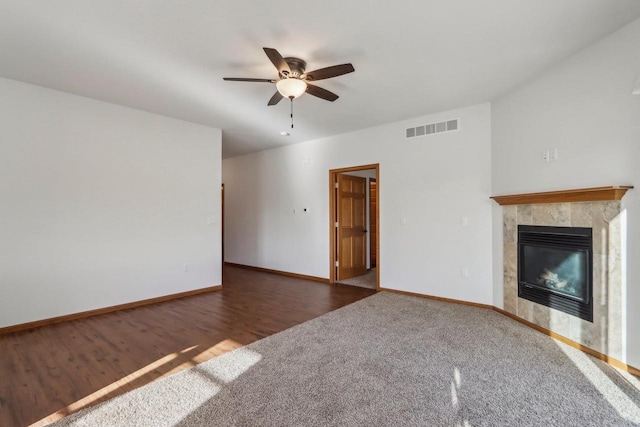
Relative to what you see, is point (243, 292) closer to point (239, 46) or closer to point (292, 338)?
point (292, 338)

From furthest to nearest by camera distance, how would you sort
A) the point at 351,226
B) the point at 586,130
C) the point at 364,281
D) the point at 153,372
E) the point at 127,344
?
the point at 351,226, the point at 364,281, the point at 127,344, the point at 586,130, the point at 153,372

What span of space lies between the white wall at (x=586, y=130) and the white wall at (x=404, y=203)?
0.50 m

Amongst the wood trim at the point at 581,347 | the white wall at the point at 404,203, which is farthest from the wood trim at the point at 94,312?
the wood trim at the point at 581,347

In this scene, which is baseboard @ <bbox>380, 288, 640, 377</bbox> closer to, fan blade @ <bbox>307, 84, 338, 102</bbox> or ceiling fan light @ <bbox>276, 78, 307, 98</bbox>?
fan blade @ <bbox>307, 84, 338, 102</bbox>

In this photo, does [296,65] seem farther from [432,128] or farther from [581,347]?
[581,347]

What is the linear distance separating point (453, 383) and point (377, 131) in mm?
3897

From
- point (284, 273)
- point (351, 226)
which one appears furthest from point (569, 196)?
point (284, 273)

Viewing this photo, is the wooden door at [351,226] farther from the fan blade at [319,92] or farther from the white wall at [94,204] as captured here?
the fan blade at [319,92]

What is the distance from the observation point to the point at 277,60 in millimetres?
2420

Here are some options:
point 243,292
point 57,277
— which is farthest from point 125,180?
point 243,292

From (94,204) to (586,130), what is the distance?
5597mm

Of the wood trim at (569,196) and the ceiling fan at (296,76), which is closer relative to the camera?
the wood trim at (569,196)

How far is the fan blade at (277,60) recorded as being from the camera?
2.28 m

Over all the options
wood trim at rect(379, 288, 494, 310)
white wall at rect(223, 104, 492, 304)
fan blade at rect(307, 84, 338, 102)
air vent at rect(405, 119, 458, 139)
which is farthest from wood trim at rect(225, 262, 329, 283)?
fan blade at rect(307, 84, 338, 102)
